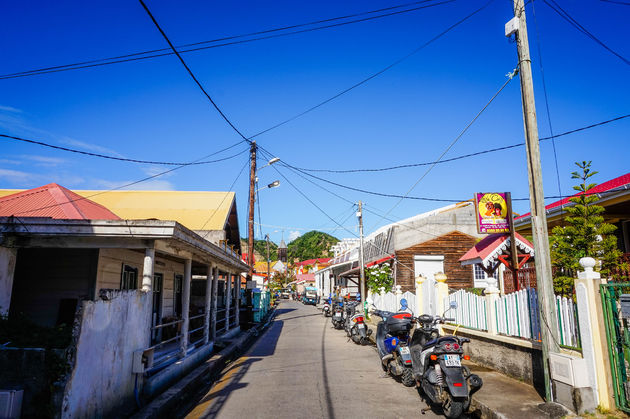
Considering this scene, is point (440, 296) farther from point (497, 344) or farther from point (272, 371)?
point (272, 371)

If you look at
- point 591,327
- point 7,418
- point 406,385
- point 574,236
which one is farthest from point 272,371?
point 574,236

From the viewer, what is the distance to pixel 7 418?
396cm

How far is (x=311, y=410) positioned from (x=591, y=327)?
3956mm

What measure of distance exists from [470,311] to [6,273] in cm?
944

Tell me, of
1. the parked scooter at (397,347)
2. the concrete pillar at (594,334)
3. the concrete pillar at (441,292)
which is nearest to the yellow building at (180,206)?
the concrete pillar at (441,292)

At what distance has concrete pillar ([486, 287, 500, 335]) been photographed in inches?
313

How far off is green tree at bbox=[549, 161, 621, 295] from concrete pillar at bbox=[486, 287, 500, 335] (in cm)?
264

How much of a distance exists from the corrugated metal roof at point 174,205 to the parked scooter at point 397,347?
10.6 meters

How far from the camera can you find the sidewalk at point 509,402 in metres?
5.06

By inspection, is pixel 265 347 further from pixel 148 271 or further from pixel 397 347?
pixel 148 271

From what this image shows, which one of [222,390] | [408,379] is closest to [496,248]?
[408,379]

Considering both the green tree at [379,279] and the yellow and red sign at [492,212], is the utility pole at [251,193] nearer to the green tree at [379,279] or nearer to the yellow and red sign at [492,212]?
the green tree at [379,279]

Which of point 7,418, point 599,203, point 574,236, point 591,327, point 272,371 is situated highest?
point 599,203

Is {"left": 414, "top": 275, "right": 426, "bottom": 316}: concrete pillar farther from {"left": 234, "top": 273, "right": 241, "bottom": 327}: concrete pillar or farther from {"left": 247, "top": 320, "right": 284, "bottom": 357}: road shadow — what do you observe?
{"left": 234, "top": 273, "right": 241, "bottom": 327}: concrete pillar
